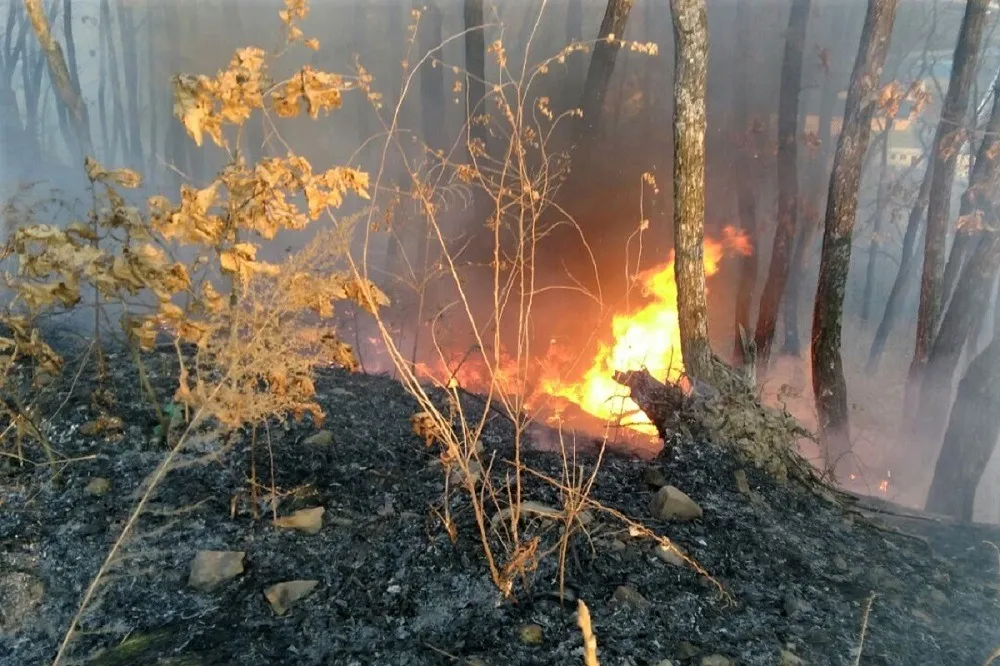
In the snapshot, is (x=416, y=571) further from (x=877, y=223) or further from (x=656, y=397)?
(x=877, y=223)

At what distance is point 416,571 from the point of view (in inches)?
101

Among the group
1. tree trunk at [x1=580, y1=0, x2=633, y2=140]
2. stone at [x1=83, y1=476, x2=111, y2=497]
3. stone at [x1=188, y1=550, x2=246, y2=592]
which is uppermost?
tree trunk at [x1=580, y1=0, x2=633, y2=140]

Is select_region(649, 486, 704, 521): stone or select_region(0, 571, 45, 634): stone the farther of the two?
select_region(649, 486, 704, 521): stone

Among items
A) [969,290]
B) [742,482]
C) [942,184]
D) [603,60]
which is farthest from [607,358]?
[942,184]

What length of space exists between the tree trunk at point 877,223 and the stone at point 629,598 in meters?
11.8

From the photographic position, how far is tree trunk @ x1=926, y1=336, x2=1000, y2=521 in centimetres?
577

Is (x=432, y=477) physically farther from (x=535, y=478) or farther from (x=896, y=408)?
(x=896, y=408)

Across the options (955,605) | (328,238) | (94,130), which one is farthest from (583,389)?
(94,130)

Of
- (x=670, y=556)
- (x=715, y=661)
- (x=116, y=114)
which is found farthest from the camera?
(x=116, y=114)

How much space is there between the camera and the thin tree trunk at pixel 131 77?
43.8 ft

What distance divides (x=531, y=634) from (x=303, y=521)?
1.11 metres

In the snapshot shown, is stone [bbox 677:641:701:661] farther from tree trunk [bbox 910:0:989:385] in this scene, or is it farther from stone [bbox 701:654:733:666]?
tree trunk [bbox 910:0:989:385]

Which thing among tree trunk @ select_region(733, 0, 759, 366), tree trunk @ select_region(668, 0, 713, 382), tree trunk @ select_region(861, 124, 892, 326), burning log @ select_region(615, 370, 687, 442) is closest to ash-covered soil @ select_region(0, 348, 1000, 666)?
burning log @ select_region(615, 370, 687, 442)

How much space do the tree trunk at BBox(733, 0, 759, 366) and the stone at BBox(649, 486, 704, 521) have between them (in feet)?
25.8
